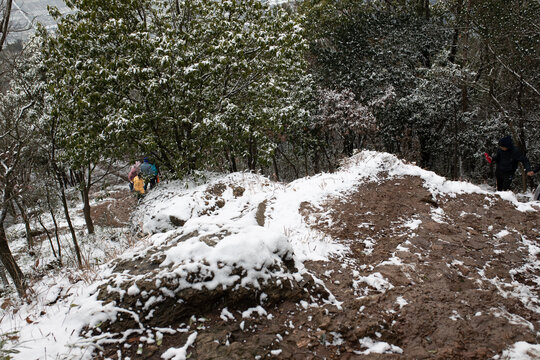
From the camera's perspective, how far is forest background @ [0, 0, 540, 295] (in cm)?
764

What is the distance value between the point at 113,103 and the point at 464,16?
602 inches

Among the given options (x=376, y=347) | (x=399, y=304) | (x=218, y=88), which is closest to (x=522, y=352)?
(x=399, y=304)

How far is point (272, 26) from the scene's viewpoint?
848 centimetres

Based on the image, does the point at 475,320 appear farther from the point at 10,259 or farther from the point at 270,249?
the point at 10,259

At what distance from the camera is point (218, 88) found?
31.2 feet

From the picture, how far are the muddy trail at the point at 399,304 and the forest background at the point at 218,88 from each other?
5.17m

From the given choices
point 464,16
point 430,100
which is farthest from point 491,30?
point 430,100

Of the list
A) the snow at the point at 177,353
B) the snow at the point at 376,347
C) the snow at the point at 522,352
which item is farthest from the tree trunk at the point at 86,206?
the snow at the point at 522,352

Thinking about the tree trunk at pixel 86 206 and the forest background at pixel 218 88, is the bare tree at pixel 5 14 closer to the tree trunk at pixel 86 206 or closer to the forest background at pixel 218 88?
the forest background at pixel 218 88

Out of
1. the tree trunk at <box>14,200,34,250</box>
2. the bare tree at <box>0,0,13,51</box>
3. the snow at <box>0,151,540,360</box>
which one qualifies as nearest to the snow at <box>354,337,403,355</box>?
the snow at <box>0,151,540,360</box>

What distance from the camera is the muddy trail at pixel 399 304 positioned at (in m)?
2.43

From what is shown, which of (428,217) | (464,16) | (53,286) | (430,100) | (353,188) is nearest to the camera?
(53,286)

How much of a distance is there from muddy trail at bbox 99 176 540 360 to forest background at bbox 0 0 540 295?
517cm

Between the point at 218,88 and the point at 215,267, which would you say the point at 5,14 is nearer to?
the point at 218,88
